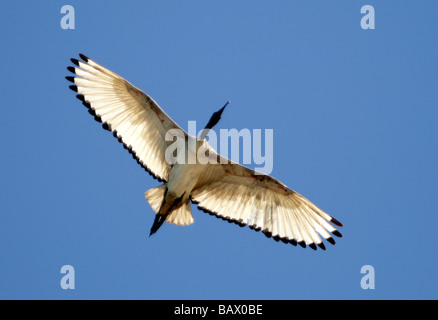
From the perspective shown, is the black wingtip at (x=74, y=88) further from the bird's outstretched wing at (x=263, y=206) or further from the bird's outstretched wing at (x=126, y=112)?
the bird's outstretched wing at (x=263, y=206)

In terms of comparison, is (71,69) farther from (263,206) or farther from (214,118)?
(263,206)

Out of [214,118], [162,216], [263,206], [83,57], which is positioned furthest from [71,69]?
[263,206]

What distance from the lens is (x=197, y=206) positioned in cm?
1470

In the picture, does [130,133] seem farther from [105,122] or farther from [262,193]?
[262,193]

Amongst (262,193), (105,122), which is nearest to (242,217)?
(262,193)

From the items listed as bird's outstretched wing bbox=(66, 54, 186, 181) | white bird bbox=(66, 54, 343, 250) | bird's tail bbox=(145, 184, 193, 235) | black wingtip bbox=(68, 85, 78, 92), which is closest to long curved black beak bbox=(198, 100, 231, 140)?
white bird bbox=(66, 54, 343, 250)

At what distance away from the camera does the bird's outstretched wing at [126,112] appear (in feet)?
46.0

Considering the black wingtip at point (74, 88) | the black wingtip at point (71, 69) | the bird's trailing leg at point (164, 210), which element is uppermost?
the black wingtip at point (71, 69)

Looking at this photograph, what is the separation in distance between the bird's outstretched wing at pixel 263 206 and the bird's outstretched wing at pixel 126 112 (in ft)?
2.85

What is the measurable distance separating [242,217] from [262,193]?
515 mm

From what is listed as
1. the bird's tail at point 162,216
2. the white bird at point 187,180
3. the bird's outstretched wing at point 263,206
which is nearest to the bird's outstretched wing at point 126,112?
the white bird at point 187,180

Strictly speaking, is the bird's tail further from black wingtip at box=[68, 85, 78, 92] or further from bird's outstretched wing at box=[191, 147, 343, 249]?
black wingtip at box=[68, 85, 78, 92]

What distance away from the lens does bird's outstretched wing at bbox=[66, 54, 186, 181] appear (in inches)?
551

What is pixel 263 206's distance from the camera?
1473 centimetres
